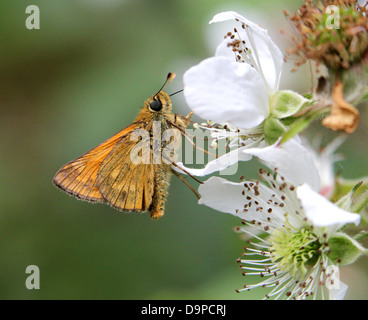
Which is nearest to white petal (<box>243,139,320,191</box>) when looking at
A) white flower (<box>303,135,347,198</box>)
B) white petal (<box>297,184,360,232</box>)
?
white petal (<box>297,184,360,232</box>)

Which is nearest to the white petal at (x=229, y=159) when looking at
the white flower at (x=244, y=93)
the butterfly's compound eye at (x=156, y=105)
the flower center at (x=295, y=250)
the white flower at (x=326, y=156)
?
the white flower at (x=244, y=93)

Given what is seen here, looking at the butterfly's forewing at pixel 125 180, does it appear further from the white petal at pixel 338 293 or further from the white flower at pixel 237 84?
the white petal at pixel 338 293

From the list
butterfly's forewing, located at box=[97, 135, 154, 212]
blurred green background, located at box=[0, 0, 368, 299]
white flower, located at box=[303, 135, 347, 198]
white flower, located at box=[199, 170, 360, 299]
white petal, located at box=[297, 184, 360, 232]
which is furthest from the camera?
blurred green background, located at box=[0, 0, 368, 299]

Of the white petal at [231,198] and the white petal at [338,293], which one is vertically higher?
the white petal at [231,198]

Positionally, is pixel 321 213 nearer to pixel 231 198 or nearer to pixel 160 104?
pixel 231 198

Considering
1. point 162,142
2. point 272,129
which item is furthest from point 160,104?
point 272,129

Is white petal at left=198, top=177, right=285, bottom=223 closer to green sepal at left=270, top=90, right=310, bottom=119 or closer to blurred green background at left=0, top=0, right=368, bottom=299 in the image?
green sepal at left=270, top=90, right=310, bottom=119

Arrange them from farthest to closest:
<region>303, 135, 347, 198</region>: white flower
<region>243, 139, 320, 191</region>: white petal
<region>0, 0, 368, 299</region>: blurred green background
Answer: <region>0, 0, 368, 299</region>: blurred green background → <region>303, 135, 347, 198</region>: white flower → <region>243, 139, 320, 191</region>: white petal
